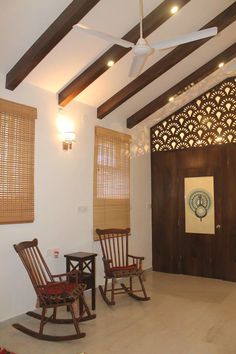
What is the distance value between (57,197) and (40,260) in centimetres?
94

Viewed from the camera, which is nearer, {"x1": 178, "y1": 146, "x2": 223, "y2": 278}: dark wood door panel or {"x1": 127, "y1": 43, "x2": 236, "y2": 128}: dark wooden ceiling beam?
{"x1": 127, "y1": 43, "x2": 236, "y2": 128}: dark wooden ceiling beam

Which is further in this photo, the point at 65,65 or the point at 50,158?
the point at 50,158

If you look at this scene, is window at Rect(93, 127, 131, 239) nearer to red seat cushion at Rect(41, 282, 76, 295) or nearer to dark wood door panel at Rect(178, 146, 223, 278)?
dark wood door panel at Rect(178, 146, 223, 278)

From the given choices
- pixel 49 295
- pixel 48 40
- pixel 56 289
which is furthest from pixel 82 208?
pixel 48 40

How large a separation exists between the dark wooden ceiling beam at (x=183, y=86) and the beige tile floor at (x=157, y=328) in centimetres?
319

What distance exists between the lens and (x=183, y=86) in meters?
5.93

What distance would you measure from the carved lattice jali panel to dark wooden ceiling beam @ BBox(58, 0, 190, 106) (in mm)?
2502

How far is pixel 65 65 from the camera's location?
14.4 feet

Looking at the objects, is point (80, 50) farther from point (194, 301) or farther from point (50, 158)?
point (194, 301)

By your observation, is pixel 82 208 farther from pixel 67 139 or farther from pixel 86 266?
pixel 67 139

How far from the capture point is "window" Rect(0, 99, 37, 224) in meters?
4.09

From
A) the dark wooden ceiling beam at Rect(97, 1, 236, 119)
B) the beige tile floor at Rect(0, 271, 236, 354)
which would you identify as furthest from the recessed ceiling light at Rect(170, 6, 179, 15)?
the beige tile floor at Rect(0, 271, 236, 354)

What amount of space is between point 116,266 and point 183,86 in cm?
336


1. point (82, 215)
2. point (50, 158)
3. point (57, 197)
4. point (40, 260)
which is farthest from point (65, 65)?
point (40, 260)
